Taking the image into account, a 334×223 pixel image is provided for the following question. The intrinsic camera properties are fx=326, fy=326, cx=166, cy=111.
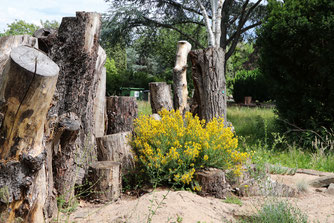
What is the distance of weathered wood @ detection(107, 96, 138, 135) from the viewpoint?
16.4 ft

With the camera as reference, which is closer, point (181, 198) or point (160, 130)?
point (181, 198)

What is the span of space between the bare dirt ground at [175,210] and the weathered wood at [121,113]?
1319 mm

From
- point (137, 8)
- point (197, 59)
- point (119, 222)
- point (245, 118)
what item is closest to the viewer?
point (119, 222)

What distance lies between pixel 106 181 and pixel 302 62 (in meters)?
5.45

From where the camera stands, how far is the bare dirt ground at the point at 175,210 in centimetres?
319

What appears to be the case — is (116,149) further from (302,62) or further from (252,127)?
(252,127)

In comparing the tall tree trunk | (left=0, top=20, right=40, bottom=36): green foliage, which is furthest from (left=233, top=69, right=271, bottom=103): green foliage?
(left=0, top=20, right=40, bottom=36): green foliage

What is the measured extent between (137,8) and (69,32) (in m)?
12.9

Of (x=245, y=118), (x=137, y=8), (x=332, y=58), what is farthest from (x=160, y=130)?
(x=137, y=8)

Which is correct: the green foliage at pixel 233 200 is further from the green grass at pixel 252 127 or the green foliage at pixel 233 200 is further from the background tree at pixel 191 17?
the background tree at pixel 191 17

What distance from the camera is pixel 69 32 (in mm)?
3805

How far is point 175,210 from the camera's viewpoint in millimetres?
3316

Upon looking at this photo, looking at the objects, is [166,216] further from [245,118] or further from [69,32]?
[245,118]

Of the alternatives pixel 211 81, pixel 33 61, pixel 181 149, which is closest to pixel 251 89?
pixel 211 81
